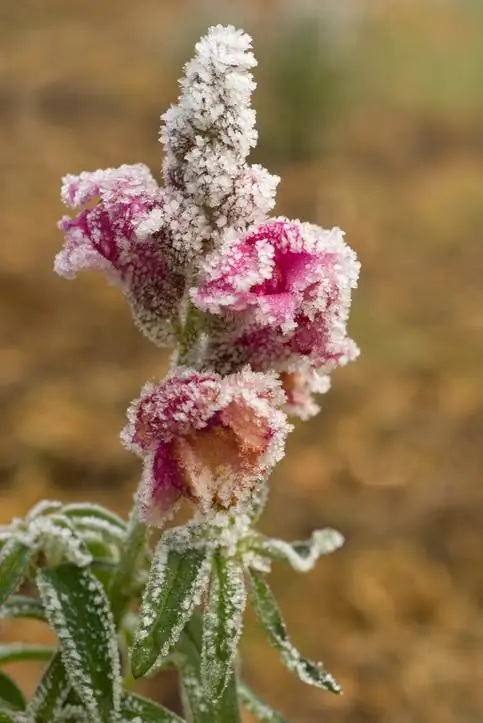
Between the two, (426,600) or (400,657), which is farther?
(426,600)

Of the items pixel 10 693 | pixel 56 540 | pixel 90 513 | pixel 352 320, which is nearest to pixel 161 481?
pixel 56 540

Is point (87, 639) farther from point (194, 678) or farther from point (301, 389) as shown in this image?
point (301, 389)

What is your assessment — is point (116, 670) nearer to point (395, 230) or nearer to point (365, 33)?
point (395, 230)

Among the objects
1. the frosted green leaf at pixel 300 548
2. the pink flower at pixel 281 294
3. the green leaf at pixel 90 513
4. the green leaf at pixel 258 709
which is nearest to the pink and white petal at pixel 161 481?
the pink flower at pixel 281 294

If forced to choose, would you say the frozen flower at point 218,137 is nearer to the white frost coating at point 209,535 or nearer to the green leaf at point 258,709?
the white frost coating at point 209,535

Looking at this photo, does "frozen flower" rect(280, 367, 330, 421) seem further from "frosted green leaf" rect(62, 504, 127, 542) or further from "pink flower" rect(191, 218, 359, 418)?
"frosted green leaf" rect(62, 504, 127, 542)

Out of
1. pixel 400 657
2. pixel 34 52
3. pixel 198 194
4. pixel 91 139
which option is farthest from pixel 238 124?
pixel 34 52
